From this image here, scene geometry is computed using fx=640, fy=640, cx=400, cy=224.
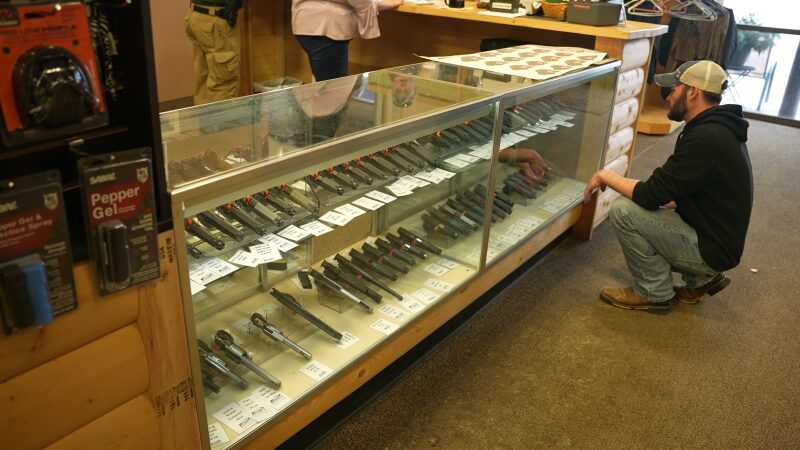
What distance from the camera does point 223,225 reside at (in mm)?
1924

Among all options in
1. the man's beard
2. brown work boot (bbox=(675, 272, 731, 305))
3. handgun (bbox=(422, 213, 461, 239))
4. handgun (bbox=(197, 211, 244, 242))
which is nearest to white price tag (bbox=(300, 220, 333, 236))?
handgun (bbox=(197, 211, 244, 242))

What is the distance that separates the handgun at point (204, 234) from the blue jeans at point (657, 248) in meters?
1.98

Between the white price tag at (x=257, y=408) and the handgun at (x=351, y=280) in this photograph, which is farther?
the handgun at (x=351, y=280)

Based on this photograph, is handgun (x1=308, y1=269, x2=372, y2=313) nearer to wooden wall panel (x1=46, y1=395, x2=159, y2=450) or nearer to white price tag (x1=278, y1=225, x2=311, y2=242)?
white price tag (x1=278, y1=225, x2=311, y2=242)

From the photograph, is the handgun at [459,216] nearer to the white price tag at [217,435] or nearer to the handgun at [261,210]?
the handgun at [261,210]

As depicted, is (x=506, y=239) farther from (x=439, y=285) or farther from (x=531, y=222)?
(x=439, y=285)

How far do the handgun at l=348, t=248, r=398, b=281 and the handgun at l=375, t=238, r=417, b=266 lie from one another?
0.09m

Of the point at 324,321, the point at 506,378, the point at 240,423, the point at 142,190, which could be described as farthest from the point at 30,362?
the point at 506,378

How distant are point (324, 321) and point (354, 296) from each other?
161 millimetres

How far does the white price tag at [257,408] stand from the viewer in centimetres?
182

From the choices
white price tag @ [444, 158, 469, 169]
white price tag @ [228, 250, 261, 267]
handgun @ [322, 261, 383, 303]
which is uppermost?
white price tag @ [444, 158, 469, 169]

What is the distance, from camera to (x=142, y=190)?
126 cm

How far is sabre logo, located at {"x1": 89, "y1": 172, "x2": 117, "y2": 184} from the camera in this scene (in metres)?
1.17

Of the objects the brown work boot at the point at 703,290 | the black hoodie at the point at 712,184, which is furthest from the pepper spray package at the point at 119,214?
the brown work boot at the point at 703,290
